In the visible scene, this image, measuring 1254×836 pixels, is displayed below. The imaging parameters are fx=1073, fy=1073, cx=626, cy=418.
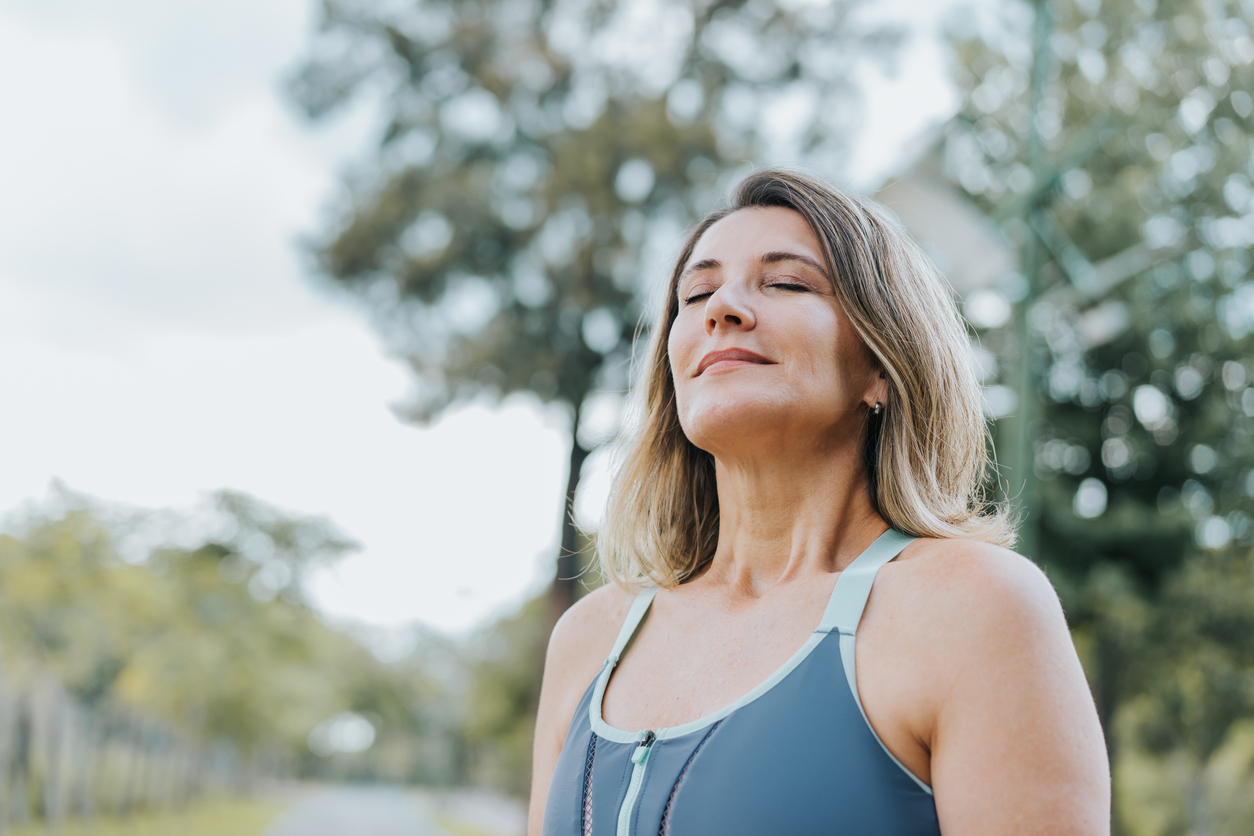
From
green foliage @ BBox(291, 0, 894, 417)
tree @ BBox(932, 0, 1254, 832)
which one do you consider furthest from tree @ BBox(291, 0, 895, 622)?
tree @ BBox(932, 0, 1254, 832)

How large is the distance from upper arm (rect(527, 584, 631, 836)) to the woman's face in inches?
14.0

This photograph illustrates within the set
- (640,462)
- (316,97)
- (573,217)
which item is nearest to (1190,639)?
(573,217)

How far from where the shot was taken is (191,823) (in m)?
19.8

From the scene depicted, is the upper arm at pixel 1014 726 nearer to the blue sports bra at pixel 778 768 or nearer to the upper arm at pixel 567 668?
the blue sports bra at pixel 778 768

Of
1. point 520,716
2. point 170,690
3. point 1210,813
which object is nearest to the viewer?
point 170,690

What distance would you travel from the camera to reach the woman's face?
1.47 metres

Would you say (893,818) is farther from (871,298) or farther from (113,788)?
(113,788)

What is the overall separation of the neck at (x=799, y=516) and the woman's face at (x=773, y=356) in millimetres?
37

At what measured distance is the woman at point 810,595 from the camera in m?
1.11

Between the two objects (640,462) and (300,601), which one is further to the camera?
(300,601)

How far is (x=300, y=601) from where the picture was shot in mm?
19188

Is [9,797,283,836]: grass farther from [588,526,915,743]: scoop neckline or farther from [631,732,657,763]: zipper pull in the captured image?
[631,732,657,763]: zipper pull

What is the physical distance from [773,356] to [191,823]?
21.5 m

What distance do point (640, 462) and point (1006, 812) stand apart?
925 millimetres
